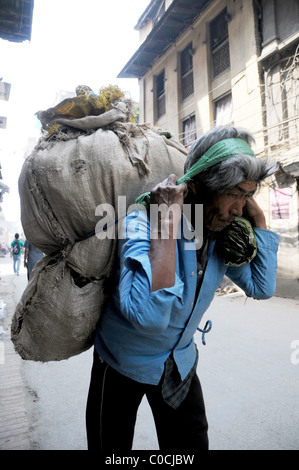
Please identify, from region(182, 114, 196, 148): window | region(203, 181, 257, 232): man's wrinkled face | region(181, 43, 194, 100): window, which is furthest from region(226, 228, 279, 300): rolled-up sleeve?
region(181, 43, 194, 100): window

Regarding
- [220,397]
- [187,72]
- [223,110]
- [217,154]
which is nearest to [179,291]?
[217,154]

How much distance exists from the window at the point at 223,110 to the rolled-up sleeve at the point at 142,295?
920 centimetres

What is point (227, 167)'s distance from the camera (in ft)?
3.59

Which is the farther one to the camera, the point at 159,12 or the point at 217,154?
the point at 159,12

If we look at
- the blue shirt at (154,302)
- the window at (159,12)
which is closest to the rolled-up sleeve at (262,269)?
the blue shirt at (154,302)

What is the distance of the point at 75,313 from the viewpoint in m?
1.22

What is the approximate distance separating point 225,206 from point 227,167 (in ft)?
0.48

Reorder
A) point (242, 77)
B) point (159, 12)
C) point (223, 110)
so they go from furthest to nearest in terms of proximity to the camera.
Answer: point (159, 12) < point (223, 110) < point (242, 77)

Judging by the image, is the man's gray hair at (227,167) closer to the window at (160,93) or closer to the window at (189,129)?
the window at (189,129)

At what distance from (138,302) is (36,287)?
2.10 ft

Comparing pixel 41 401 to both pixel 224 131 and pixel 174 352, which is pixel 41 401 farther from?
pixel 224 131

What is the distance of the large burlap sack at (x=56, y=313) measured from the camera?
1.24 meters

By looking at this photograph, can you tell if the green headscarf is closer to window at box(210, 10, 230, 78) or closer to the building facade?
the building facade

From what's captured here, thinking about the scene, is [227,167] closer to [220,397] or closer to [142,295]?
[142,295]
